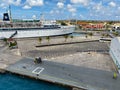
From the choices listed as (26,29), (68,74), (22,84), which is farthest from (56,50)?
(26,29)

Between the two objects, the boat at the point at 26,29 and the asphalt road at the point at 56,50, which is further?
the boat at the point at 26,29

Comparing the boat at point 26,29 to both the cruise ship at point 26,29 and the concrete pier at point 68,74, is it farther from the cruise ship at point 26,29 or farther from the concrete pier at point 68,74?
the concrete pier at point 68,74

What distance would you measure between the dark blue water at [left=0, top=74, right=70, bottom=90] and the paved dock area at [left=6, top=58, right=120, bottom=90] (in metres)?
0.97

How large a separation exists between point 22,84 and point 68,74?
30.1 feet

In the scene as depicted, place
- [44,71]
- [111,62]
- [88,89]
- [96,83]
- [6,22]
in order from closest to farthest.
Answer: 1. [88,89]
2. [96,83]
3. [44,71]
4. [111,62]
5. [6,22]

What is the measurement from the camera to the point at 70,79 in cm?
2964

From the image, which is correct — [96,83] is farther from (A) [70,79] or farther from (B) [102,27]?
(B) [102,27]

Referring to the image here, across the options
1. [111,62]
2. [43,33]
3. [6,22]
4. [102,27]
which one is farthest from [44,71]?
Answer: [102,27]

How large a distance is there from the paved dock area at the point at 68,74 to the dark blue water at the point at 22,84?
0.97 metres

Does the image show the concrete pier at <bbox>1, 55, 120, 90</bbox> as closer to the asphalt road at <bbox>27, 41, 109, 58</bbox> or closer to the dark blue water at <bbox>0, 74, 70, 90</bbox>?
the dark blue water at <bbox>0, 74, 70, 90</bbox>

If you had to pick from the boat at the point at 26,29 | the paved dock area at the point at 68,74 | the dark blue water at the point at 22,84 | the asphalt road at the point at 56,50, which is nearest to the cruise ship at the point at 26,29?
the boat at the point at 26,29

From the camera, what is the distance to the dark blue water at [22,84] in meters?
29.1

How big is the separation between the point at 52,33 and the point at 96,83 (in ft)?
236

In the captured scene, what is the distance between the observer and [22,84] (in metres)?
30.5
